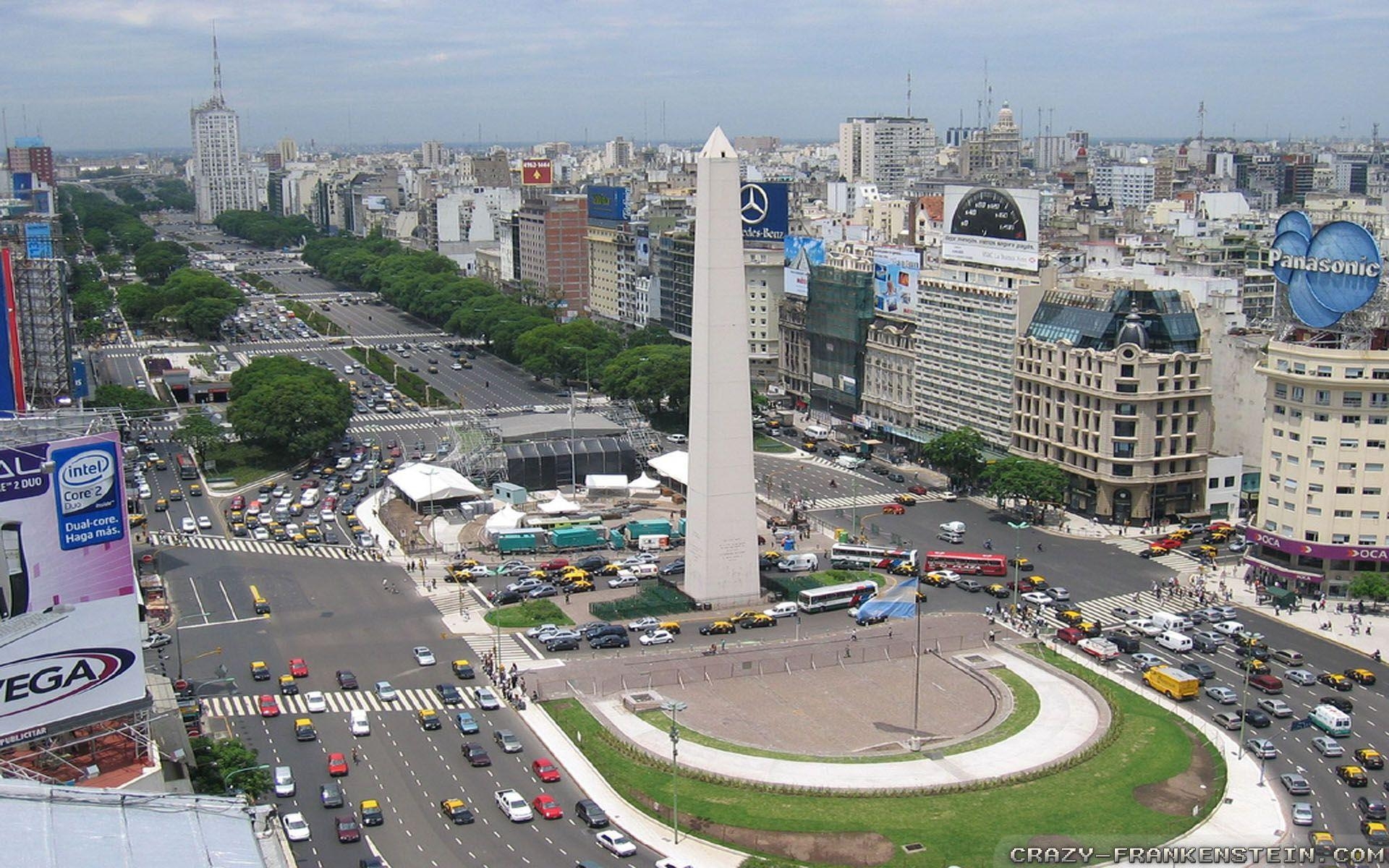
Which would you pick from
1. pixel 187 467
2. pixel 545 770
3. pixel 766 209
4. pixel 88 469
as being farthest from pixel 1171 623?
pixel 187 467

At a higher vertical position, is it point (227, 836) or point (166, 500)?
point (227, 836)

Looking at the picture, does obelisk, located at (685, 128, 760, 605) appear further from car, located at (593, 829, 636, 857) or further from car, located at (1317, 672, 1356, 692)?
car, located at (1317, 672, 1356, 692)

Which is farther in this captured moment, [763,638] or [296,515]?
[296,515]

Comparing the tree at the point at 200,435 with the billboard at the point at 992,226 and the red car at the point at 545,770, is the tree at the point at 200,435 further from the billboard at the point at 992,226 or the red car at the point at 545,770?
the red car at the point at 545,770

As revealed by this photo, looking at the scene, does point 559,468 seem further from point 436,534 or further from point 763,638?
point 763,638

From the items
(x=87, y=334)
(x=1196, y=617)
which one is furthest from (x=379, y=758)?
(x=87, y=334)

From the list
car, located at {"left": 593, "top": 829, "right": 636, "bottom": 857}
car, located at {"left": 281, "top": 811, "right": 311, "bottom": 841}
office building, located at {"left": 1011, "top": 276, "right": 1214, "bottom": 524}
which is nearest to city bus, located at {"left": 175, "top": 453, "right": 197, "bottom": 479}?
office building, located at {"left": 1011, "top": 276, "right": 1214, "bottom": 524}

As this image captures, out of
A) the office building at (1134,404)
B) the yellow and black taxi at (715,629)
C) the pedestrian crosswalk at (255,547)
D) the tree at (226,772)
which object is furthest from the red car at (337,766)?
the office building at (1134,404)
